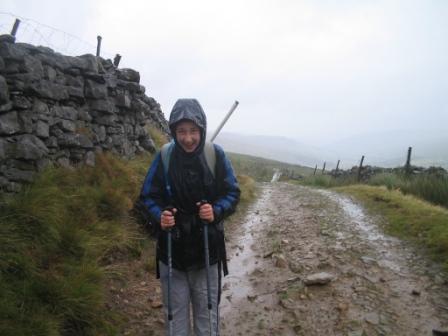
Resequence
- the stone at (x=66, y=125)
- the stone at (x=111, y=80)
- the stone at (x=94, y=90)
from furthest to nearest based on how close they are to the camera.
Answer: the stone at (x=111, y=80) → the stone at (x=94, y=90) → the stone at (x=66, y=125)

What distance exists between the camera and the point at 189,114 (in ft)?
9.89

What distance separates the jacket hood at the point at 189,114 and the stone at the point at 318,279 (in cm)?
321

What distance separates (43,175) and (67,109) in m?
1.83

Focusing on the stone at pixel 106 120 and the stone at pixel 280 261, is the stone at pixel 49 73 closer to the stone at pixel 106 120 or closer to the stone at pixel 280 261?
the stone at pixel 106 120

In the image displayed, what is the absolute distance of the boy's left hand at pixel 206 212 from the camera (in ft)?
9.49

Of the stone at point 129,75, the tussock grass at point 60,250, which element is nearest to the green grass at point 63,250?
the tussock grass at point 60,250

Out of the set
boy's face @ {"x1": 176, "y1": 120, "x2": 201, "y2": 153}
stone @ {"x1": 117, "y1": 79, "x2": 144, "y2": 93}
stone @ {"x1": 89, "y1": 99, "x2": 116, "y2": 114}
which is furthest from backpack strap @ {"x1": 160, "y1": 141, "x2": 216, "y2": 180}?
stone @ {"x1": 117, "y1": 79, "x2": 144, "y2": 93}

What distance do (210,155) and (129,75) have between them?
23.6 feet

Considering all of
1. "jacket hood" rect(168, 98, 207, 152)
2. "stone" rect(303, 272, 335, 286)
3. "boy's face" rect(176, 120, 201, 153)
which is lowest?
"stone" rect(303, 272, 335, 286)

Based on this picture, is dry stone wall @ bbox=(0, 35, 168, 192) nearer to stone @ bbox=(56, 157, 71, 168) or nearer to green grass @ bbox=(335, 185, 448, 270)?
stone @ bbox=(56, 157, 71, 168)

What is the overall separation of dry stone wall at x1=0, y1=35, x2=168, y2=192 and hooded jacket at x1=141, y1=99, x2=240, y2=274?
325 centimetres

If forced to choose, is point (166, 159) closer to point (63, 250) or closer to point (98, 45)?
point (63, 250)

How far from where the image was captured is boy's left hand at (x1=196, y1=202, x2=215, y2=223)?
2893mm

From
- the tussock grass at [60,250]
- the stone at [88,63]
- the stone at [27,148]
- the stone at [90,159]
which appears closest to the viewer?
the tussock grass at [60,250]
